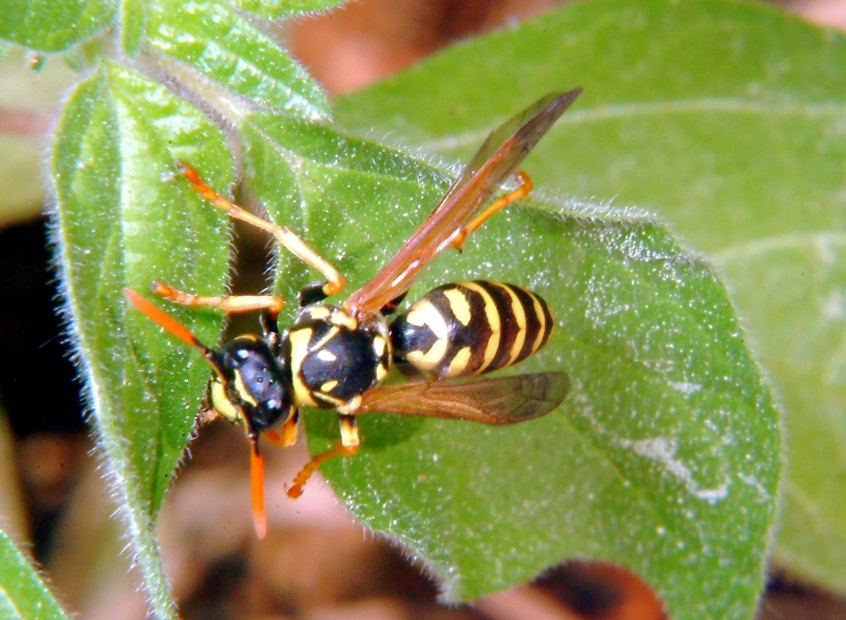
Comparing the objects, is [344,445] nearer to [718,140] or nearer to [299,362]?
[299,362]

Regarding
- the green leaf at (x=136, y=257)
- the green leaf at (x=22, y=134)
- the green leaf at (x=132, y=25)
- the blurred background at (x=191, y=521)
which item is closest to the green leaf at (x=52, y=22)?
the green leaf at (x=132, y=25)

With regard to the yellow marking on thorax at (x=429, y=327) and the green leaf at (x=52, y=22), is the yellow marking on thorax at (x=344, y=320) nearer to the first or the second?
the yellow marking on thorax at (x=429, y=327)

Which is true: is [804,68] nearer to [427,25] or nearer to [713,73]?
[713,73]

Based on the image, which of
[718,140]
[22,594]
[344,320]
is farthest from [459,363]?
[718,140]

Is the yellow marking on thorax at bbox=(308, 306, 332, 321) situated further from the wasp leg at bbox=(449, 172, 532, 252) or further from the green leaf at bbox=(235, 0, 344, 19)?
the green leaf at bbox=(235, 0, 344, 19)

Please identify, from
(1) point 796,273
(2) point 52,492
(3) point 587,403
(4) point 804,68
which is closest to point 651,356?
(3) point 587,403
